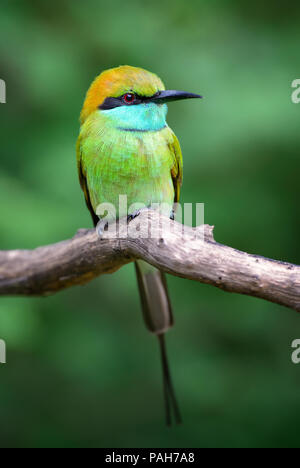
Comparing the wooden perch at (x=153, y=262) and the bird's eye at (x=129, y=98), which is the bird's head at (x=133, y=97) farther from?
the wooden perch at (x=153, y=262)

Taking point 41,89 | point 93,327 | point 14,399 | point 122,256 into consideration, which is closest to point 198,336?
point 93,327

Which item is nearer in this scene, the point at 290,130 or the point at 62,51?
the point at 290,130

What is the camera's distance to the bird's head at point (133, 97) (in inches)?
97.4

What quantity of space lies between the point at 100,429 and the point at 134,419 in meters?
0.23

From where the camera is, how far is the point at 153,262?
1970 mm

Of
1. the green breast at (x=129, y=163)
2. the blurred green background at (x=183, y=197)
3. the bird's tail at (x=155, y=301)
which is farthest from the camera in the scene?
the blurred green background at (x=183, y=197)

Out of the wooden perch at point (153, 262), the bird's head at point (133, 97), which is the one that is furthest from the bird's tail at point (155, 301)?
the bird's head at point (133, 97)

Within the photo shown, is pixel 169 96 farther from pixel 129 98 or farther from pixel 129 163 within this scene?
pixel 129 163

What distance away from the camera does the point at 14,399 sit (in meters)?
3.50

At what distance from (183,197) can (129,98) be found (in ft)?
2.63

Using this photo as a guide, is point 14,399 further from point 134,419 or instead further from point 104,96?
point 104,96

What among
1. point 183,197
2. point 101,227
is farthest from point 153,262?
point 183,197

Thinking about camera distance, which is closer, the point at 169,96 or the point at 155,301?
the point at 169,96

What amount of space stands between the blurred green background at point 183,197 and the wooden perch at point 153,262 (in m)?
0.39
